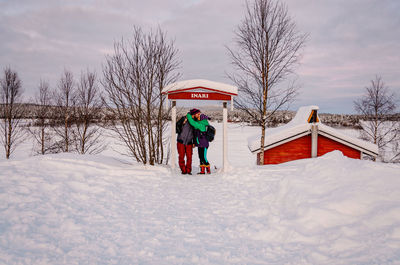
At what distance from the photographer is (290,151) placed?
12023 millimetres

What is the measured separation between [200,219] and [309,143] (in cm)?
1016

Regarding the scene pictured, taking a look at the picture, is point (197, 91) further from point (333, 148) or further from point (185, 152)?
point (333, 148)

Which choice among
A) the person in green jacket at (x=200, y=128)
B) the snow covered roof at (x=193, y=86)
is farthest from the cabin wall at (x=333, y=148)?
the person in green jacket at (x=200, y=128)

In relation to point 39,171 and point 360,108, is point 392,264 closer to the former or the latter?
point 39,171

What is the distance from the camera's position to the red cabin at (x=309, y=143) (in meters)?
11.2

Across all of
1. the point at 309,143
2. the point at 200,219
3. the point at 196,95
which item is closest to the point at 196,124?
the point at 196,95

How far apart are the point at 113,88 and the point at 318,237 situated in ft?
21.4

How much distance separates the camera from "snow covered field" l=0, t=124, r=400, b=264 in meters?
2.38

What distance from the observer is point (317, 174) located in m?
4.90

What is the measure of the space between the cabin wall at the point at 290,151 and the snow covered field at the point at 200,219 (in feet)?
22.7

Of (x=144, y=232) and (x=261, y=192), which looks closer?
(x=144, y=232)

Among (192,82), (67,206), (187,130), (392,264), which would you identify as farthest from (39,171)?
(392,264)

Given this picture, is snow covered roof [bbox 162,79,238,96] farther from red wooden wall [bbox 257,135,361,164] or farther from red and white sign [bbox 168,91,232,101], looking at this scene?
red wooden wall [bbox 257,135,361,164]

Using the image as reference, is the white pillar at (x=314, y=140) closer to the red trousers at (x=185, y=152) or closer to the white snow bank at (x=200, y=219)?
the white snow bank at (x=200, y=219)
